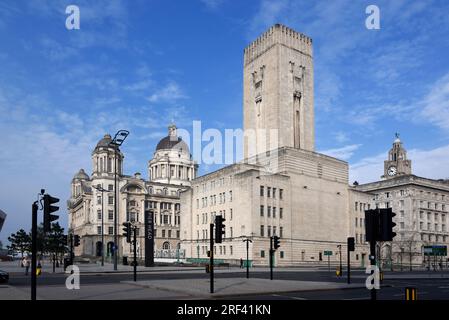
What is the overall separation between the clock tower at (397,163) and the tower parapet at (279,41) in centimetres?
5179

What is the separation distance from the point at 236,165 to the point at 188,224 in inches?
892

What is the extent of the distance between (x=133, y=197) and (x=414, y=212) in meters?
70.5

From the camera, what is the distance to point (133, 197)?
12938 centimetres

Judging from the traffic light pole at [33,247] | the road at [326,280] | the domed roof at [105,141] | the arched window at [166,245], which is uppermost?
the domed roof at [105,141]

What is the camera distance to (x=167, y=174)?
150 metres

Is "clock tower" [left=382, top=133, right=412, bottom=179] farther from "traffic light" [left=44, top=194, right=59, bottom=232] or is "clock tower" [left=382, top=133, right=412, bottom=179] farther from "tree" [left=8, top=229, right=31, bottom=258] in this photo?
"traffic light" [left=44, top=194, right=59, bottom=232]

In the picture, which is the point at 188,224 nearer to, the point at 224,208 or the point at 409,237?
the point at 224,208

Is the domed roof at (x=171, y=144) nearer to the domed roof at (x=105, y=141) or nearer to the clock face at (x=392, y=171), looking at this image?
the domed roof at (x=105, y=141)

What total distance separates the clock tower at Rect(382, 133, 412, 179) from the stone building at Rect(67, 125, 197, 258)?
193ft

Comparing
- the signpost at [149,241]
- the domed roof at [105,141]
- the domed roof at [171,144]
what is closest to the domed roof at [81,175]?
the domed roof at [171,144]

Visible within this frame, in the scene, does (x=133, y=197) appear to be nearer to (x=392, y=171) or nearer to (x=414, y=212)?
(x=414, y=212)

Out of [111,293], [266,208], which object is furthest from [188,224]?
[111,293]

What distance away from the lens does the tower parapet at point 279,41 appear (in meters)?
95.9

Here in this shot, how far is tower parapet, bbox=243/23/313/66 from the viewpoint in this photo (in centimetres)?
9588
